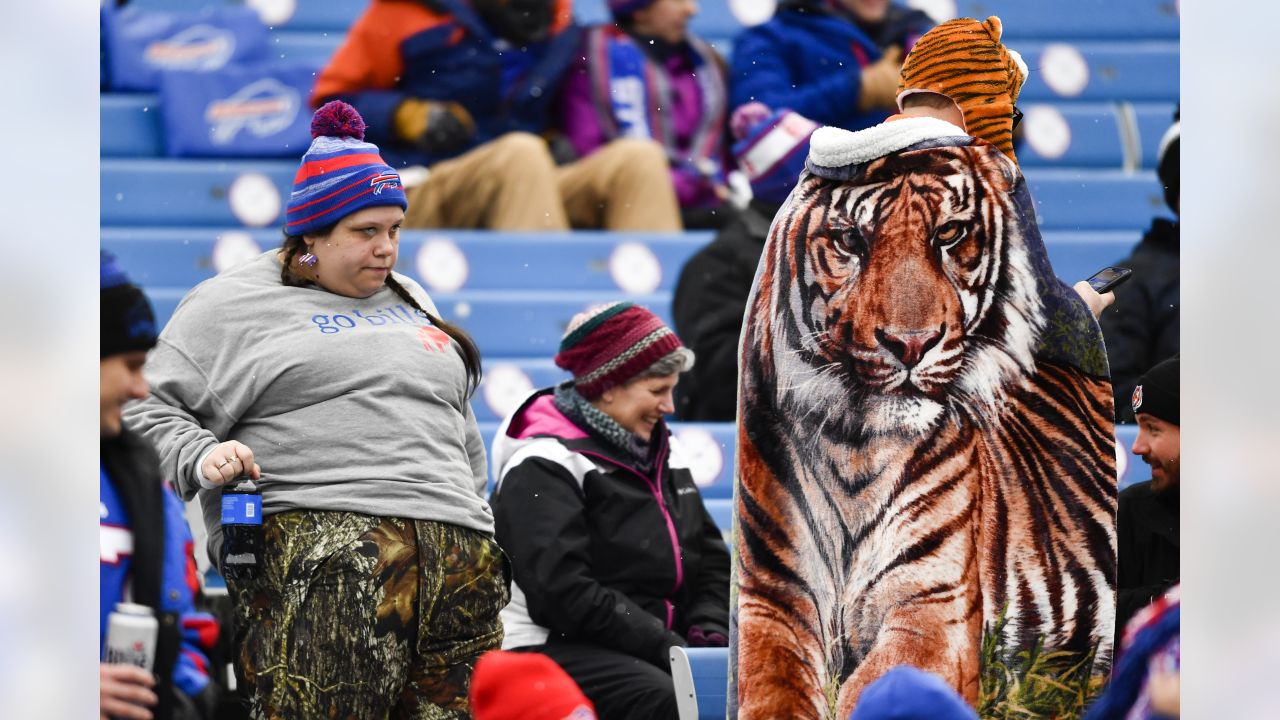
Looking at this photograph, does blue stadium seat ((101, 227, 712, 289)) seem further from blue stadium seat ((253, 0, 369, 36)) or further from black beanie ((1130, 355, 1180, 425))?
black beanie ((1130, 355, 1180, 425))

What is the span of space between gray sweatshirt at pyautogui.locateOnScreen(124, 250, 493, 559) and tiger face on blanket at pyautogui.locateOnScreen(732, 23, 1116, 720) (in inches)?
26.7

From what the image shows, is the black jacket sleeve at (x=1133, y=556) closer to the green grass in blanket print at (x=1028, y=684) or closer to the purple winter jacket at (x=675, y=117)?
the green grass in blanket print at (x=1028, y=684)

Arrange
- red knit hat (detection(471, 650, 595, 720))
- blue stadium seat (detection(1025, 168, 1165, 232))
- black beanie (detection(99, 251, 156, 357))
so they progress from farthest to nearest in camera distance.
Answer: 1. blue stadium seat (detection(1025, 168, 1165, 232))
2. black beanie (detection(99, 251, 156, 357))
3. red knit hat (detection(471, 650, 595, 720))

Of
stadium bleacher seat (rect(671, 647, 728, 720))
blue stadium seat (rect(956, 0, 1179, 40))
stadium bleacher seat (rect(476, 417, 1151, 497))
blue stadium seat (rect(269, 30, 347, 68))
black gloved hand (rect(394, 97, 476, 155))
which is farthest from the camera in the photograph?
blue stadium seat (rect(956, 0, 1179, 40))

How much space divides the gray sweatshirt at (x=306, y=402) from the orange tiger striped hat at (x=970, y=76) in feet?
3.47

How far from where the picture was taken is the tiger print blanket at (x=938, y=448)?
3072 millimetres

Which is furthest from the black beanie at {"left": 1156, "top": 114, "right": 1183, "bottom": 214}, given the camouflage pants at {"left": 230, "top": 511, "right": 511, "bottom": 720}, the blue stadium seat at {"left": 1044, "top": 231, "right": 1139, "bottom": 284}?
the camouflage pants at {"left": 230, "top": 511, "right": 511, "bottom": 720}

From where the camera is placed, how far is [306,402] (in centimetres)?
336

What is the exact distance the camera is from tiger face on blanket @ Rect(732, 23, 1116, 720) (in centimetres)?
307

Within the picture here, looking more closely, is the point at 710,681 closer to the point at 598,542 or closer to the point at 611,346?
the point at 598,542

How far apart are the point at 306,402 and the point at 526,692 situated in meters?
0.92

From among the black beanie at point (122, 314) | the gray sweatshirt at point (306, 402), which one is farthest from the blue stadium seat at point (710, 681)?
the black beanie at point (122, 314)
